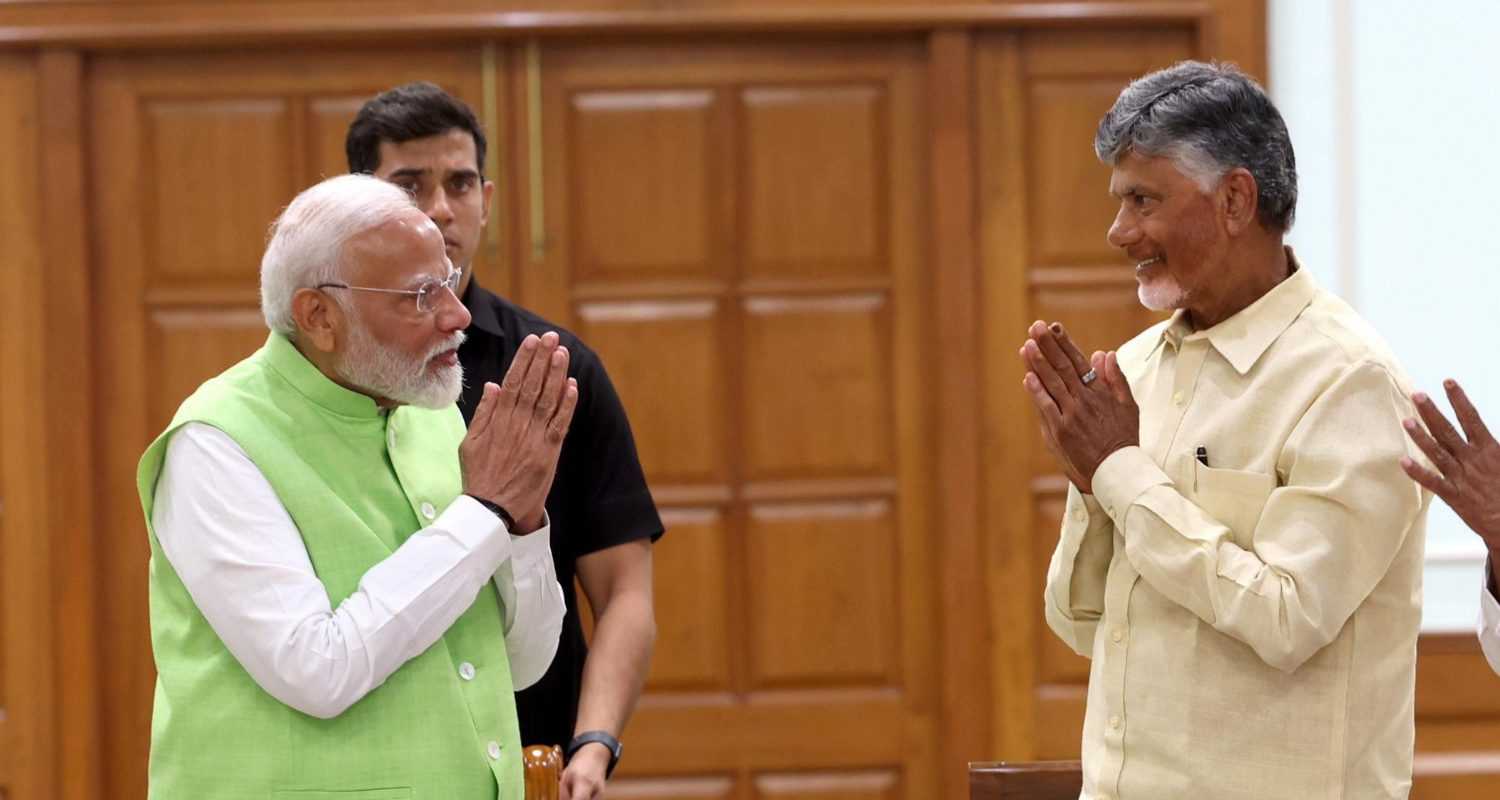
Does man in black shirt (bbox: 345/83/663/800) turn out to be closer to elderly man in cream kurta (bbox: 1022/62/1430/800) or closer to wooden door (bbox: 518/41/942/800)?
elderly man in cream kurta (bbox: 1022/62/1430/800)

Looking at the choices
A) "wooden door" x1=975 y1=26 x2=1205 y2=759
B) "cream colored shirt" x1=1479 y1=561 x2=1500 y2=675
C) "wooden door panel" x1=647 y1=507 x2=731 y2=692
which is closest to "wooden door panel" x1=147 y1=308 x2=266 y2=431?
"wooden door panel" x1=647 y1=507 x2=731 y2=692

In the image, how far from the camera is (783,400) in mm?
3889

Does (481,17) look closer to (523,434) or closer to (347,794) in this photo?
(523,434)

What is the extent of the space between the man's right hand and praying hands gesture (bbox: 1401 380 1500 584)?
924 mm

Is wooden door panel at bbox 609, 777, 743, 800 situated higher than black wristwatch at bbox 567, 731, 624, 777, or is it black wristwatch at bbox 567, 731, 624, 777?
black wristwatch at bbox 567, 731, 624, 777

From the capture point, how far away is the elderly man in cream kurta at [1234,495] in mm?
1792

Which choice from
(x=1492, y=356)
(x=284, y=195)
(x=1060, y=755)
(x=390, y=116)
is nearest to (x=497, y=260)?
(x=284, y=195)

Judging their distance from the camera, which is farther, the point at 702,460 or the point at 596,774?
the point at 702,460

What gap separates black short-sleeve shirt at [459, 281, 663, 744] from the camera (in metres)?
2.38

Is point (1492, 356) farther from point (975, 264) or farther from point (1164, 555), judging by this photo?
point (1164, 555)

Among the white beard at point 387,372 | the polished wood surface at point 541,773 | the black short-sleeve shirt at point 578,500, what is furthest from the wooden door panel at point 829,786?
the white beard at point 387,372

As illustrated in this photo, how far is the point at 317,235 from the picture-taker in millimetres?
1916

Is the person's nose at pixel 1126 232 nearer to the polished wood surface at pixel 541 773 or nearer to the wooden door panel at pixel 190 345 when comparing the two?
the polished wood surface at pixel 541 773

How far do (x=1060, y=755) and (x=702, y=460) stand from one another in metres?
1.07
